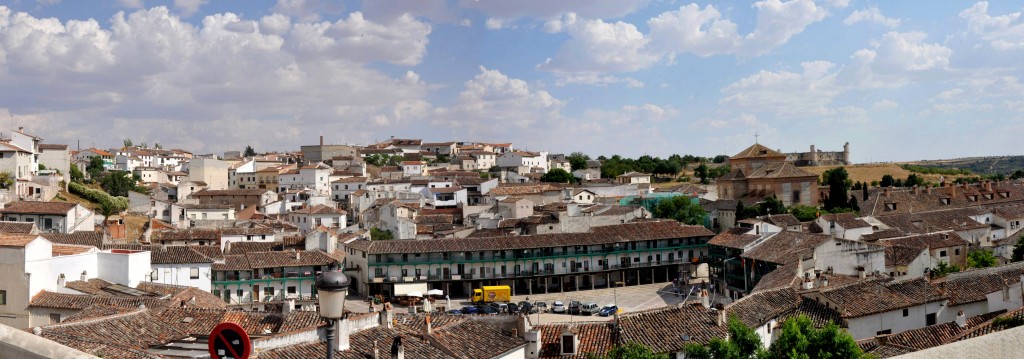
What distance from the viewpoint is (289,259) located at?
50938mm

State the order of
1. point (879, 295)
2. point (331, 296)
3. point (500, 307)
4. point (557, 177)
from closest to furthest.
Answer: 1. point (331, 296)
2. point (879, 295)
3. point (500, 307)
4. point (557, 177)

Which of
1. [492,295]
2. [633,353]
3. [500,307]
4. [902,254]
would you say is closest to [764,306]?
[633,353]

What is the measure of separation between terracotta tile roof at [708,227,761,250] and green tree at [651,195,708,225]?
15409mm

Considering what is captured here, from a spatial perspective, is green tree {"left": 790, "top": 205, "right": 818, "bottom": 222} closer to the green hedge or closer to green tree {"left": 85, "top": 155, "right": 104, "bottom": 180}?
the green hedge

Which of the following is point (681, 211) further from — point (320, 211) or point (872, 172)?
point (872, 172)

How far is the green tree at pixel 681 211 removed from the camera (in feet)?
235

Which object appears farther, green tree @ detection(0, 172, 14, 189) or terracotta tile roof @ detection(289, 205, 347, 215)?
terracotta tile roof @ detection(289, 205, 347, 215)

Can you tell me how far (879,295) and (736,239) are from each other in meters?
21.2

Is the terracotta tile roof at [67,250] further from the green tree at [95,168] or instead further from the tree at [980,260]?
the green tree at [95,168]

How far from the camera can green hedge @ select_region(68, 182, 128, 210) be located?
71.1 m

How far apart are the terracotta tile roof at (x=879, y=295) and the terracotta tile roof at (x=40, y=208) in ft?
153

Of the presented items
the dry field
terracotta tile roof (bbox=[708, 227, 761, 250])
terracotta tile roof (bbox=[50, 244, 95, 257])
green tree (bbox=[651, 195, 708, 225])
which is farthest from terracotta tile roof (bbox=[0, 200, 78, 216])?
the dry field

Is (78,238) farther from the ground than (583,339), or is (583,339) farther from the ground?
(78,238)

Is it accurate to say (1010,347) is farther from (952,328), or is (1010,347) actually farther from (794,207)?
(794,207)
